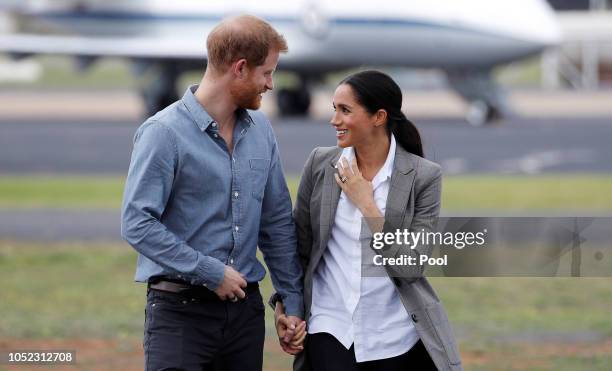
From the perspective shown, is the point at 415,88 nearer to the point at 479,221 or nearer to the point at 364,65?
the point at 364,65

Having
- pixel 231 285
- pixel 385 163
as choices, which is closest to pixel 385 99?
pixel 385 163

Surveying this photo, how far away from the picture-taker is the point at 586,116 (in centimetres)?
3719

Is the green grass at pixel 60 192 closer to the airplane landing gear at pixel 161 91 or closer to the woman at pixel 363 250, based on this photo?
the woman at pixel 363 250

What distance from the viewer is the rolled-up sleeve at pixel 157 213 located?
14.1ft

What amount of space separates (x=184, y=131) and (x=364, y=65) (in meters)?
29.1


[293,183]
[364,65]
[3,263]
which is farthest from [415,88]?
[3,263]

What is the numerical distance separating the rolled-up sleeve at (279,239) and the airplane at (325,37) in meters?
27.0

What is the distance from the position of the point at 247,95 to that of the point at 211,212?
396mm

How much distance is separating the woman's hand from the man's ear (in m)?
0.46

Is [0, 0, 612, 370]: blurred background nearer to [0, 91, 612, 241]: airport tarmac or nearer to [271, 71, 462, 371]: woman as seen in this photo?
[0, 91, 612, 241]: airport tarmac

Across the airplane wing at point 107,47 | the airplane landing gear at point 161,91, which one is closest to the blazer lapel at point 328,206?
the airplane wing at point 107,47

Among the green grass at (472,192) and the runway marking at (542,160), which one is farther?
the runway marking at (542,160)

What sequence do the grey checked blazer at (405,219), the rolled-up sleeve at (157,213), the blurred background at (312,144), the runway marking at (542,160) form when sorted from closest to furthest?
the rolled-up sleeve at (157,213), the grey checked blazer at (405,219), the blurred background at (312,144), the runway marking at (542,160)

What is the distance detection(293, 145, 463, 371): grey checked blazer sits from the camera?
4.43 meters
